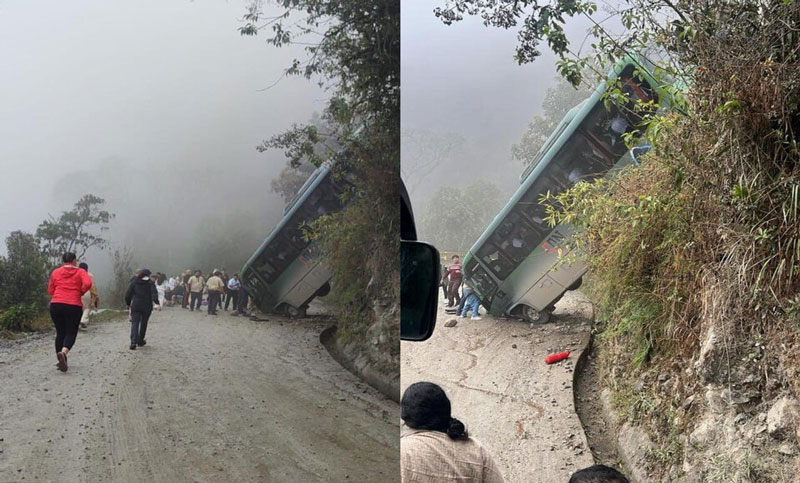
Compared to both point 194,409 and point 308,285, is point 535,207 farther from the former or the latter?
point 194,409

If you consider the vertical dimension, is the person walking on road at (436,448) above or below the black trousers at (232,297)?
below

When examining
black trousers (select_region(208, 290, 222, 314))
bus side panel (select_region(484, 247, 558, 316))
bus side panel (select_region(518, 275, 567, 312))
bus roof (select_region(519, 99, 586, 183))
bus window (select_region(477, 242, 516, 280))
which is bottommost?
bus side panel (select_region(518, 275, 567, 312))

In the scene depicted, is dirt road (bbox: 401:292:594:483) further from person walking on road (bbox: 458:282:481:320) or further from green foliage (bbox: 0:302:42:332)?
green foliage (bbox: 0:302:42:332)

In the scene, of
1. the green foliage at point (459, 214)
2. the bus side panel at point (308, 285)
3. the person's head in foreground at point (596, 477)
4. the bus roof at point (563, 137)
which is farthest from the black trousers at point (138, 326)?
the green foliage at point (459, 214)

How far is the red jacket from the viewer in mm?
452

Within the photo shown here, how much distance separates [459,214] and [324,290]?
3.15 metres

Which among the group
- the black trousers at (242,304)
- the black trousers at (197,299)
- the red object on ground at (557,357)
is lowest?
the red object on ground at (557,357)

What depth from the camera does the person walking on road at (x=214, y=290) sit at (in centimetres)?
51

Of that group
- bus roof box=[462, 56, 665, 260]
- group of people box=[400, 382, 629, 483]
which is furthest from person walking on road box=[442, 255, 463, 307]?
group of people box=[400, 382, 629, 483]

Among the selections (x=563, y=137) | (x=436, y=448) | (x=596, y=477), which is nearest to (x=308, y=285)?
(x=436, y=448)

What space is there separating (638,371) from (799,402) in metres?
0.89

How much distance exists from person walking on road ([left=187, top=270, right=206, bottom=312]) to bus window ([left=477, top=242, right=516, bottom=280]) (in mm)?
3181

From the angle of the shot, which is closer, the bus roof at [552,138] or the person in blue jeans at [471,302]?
the bus roof at [552,138]

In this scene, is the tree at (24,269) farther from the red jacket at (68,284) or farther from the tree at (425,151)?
the tree at (425,151)
